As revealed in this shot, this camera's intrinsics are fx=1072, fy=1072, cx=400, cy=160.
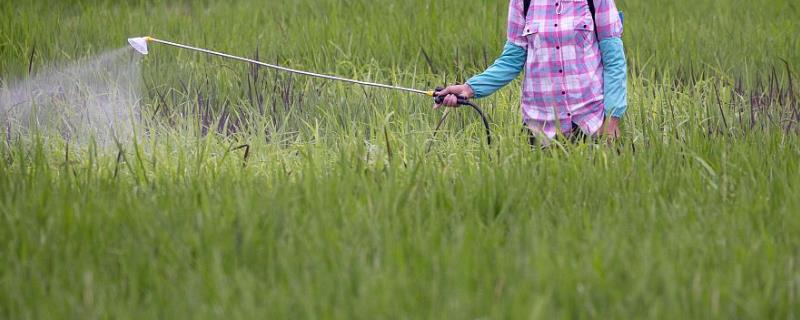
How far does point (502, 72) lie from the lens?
3.71 m

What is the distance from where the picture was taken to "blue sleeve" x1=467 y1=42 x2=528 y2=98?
12.1 ft

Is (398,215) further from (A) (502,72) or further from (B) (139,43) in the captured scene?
(B) (139,43)

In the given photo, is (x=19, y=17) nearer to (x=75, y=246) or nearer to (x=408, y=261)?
(x=75, y=246)

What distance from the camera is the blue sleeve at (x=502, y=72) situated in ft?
12.1

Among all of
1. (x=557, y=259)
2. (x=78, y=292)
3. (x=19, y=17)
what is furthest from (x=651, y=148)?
(x=19, y=17)

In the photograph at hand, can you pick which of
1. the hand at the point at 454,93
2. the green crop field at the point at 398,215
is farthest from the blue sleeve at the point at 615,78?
the hand at the point at 454,93

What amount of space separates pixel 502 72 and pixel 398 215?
99 cm

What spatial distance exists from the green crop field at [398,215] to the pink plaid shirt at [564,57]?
16 cm

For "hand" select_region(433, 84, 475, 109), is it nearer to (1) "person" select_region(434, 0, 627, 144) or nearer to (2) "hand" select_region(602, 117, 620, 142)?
(1) "person" select_region(434, 0, 627, 144)

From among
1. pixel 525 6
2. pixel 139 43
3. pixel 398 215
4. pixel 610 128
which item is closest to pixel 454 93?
pixel 525 6

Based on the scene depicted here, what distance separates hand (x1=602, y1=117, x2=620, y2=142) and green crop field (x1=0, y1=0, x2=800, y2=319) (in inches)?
2.8

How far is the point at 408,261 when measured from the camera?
2539 mm

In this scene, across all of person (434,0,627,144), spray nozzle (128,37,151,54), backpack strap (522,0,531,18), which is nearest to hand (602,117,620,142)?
person (434,0,627,144)

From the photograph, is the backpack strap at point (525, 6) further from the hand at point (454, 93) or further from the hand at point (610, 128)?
the hand at point (610, 128)
